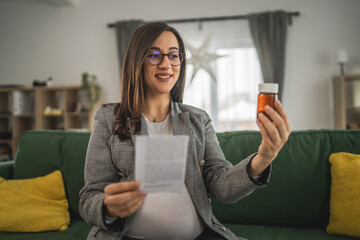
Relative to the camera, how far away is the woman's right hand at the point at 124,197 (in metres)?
0.72

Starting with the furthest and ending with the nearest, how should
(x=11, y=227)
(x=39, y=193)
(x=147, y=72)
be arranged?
(x=39, y=193) < (x=11, y=227) < (x=147, y=72)

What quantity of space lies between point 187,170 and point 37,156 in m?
0.98

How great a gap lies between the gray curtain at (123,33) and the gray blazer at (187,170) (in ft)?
12.2

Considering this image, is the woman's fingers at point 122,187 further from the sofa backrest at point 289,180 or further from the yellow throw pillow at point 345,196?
the yellow throw pillow at point 345,196

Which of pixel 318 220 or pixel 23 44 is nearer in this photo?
pixel 318 220

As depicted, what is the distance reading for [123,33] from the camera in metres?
4.71

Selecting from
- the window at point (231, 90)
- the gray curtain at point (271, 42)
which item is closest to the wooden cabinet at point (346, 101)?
the gray curtain at point (271, 42)

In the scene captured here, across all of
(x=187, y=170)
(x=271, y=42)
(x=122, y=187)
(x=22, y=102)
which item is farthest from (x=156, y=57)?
(x=22, y=102)

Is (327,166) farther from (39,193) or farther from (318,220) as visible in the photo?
(39,193)

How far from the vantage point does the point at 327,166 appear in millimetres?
1379

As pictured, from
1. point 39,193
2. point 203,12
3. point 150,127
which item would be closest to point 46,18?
point 203,12

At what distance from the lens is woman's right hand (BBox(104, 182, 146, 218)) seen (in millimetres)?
719

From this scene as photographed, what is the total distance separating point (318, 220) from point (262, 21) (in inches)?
146

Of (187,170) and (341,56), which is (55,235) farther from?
(341,56)
